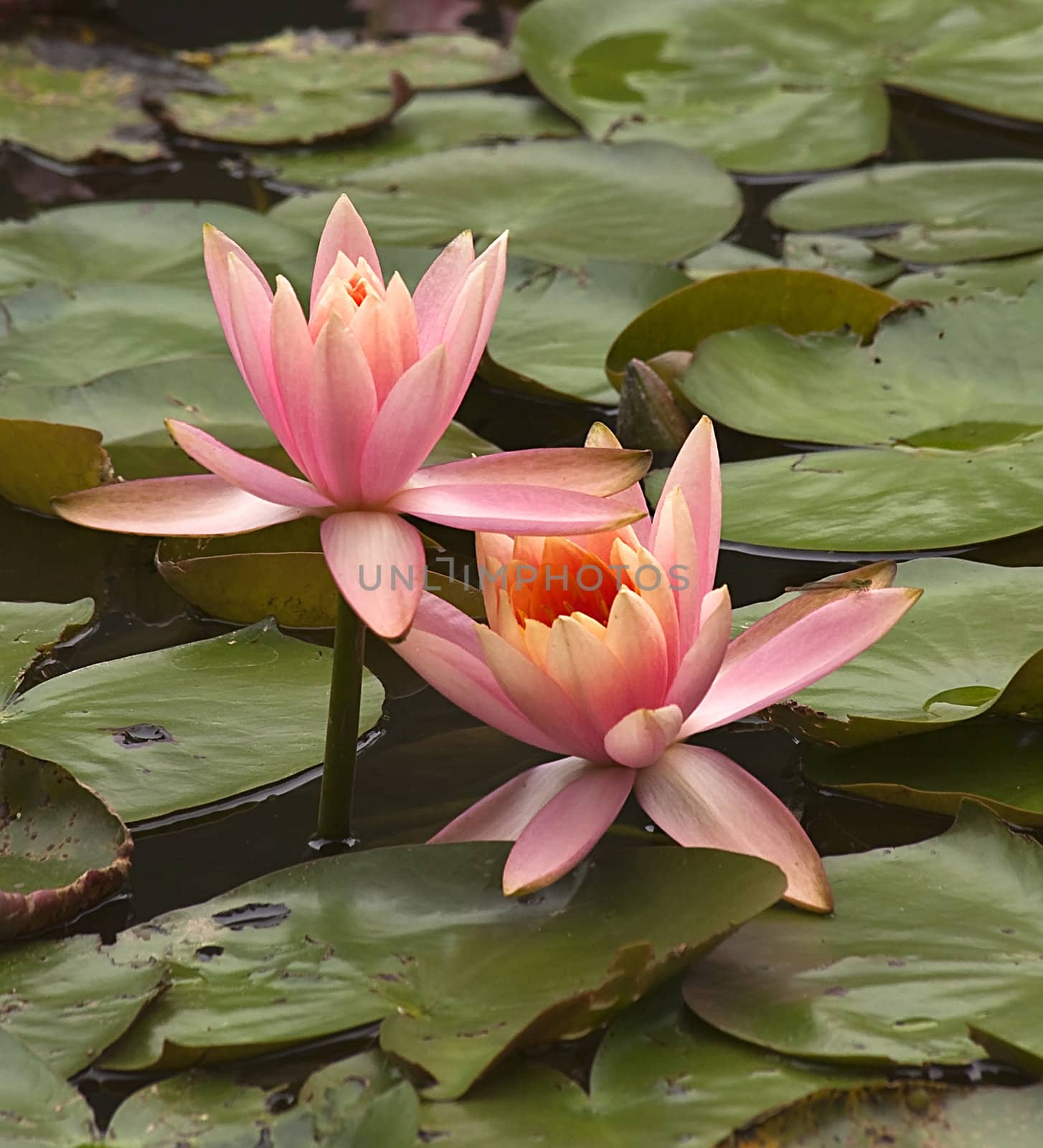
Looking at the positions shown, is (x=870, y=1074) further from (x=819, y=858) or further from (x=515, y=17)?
(x=515, y=17)

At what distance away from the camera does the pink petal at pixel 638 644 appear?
39.8 inches

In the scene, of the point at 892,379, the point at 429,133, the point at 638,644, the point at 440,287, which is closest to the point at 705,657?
the point at 638,644

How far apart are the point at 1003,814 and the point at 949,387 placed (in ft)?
2.57

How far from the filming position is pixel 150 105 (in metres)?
3.05

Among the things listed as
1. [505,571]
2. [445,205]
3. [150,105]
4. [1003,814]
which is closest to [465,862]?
[505,571]

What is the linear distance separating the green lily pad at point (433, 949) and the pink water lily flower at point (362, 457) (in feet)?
0.78

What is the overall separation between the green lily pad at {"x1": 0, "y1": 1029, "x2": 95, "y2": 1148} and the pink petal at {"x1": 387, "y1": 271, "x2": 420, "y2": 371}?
21.7 inches

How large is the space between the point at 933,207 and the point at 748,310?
69 cm

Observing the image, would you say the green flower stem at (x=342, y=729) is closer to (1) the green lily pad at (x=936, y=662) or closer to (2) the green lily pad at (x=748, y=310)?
(1) the green lily pad at (x=936, y=662)

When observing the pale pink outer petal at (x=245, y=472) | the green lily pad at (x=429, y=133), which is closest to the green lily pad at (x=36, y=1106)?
the pale pink outer petal at (x=245, y=472)

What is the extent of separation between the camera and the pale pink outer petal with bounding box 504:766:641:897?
1.02 meters

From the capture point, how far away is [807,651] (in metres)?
1.09

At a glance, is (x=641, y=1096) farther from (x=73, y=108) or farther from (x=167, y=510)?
(x=73, y=108)

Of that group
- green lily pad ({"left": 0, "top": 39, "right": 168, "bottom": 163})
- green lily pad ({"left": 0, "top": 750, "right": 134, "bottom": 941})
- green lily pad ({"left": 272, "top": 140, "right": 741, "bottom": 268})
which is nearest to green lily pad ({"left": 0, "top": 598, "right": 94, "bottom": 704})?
green lily pad ({"left": 0, "top": 750, "right": 134, "bottom": 941})
